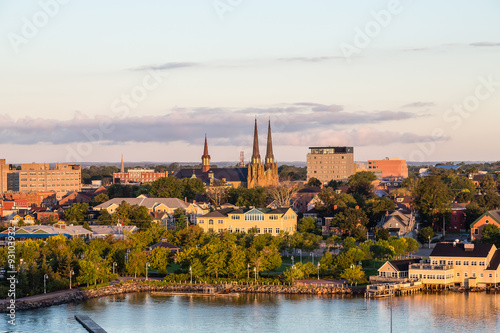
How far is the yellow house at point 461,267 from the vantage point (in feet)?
146

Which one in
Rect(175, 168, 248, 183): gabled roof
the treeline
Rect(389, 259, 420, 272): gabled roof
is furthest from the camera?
Rect(175, 168, 248, 183): gabled roof

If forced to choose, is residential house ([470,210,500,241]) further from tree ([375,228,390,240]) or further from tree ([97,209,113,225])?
tree ([97,209,113,225])

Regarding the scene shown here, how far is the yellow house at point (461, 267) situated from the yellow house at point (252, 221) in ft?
62.0

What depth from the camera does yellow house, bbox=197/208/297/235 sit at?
63312 millimetres

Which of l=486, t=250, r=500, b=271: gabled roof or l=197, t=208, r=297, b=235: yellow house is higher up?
l=197, t=208, r=297, b=235: yellow house

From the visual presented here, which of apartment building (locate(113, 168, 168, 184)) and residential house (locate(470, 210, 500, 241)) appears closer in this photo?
residential house (locate(470, 210, 500, 241))

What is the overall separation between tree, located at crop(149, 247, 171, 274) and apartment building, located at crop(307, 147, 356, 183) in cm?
9738

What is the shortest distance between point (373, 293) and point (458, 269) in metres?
5.74

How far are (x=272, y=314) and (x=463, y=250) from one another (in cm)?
1294

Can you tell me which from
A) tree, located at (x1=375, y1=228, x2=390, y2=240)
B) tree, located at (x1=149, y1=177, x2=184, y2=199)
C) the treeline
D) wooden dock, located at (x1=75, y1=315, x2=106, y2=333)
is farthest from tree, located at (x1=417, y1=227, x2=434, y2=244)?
tree, located at (x1=149, y1=177, x2=184, y2=199)

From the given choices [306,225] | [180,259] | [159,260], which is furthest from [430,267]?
[306,225]

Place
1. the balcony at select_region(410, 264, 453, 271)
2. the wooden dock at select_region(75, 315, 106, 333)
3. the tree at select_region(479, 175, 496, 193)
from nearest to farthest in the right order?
the wooden dock at select_region(75, 315, 106, 333) < the balcony at select_region(410, 264, 453, 271) < the tree at select_region(479, 175, 496, 193)

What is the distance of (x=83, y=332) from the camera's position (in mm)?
33938

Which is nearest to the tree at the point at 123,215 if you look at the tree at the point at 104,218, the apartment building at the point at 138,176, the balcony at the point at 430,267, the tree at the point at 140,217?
the tree at the point at 140,217
